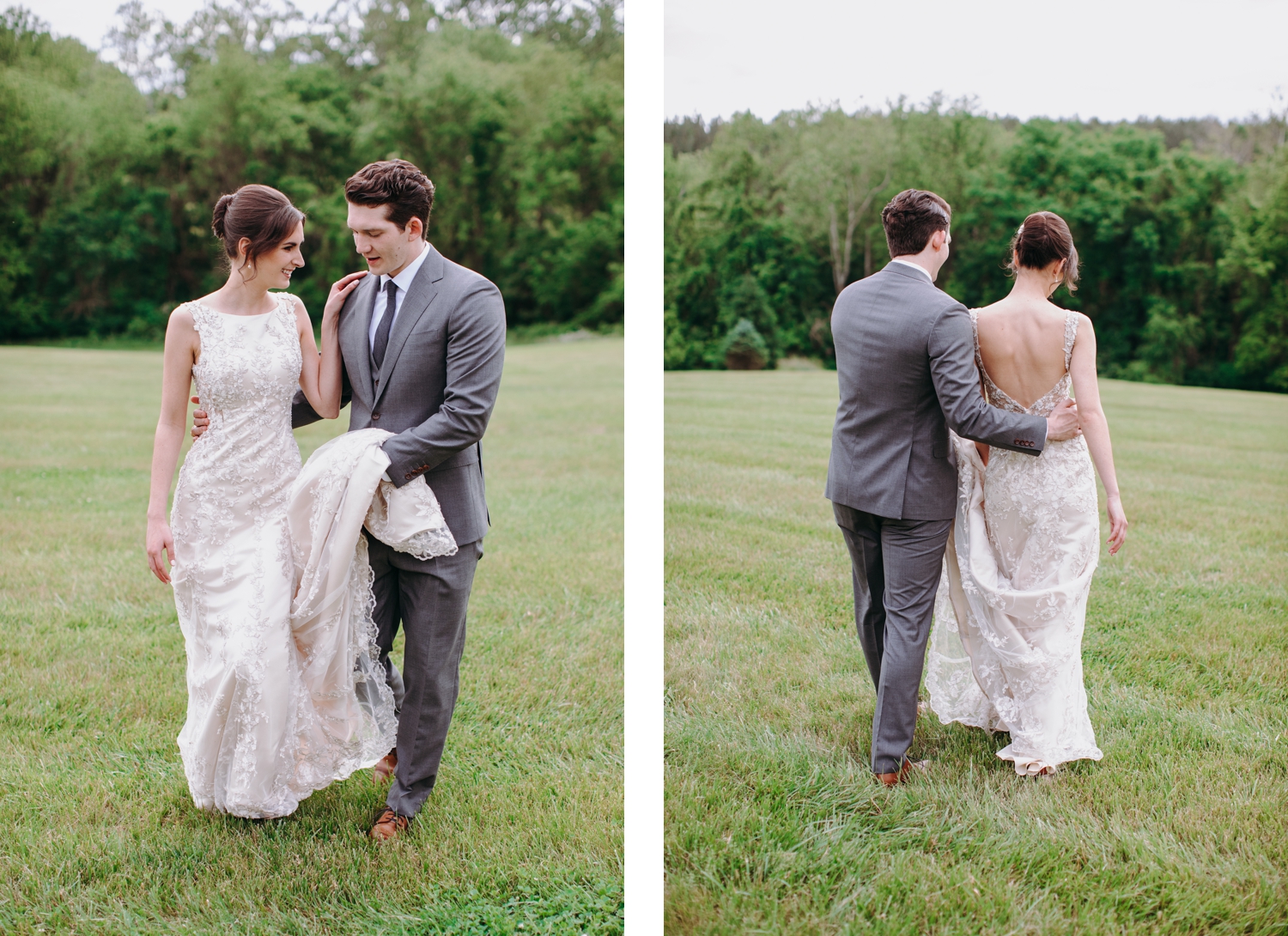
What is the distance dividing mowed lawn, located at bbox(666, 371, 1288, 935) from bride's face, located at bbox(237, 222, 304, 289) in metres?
2.08

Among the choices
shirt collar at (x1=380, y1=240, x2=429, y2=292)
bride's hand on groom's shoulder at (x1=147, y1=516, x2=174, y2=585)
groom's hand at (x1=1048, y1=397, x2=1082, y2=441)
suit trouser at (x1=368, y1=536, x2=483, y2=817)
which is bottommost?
suit trouser at (x1=368, y1=536, x2=483, y2=817)

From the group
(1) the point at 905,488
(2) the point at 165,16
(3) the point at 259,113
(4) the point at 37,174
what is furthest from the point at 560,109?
(1) the point at 905,488

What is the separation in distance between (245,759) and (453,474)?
1039mm

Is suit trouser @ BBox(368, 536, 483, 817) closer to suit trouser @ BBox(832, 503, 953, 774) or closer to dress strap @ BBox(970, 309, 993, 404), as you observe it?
suit trouser @ BBox(832, 503, 953, 774)

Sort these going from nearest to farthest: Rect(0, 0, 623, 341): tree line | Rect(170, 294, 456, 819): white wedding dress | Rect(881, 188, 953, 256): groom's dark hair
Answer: Rect(170, 294, 456, 819): white wedding dress → Rect(881, 188, 953, 256): groom's dark hair → Rect(0, 0, 623, 341): tree line

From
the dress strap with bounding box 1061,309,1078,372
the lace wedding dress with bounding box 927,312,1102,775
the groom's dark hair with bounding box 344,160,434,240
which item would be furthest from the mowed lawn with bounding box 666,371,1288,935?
the groom's dark hair with bounding box 344,160,434,240

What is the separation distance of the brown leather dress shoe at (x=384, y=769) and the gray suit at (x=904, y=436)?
1.65 m

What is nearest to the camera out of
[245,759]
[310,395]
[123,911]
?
[123,911]

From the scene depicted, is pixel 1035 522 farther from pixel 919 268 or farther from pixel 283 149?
pixel 283 149

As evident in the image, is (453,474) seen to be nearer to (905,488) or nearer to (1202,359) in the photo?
(905,488)

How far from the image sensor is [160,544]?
289 centimetres

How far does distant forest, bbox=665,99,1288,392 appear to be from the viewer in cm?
2173

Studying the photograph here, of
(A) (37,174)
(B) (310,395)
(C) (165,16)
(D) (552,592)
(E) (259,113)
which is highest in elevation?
(C) (165,16)

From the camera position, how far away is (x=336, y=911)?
2658mm
